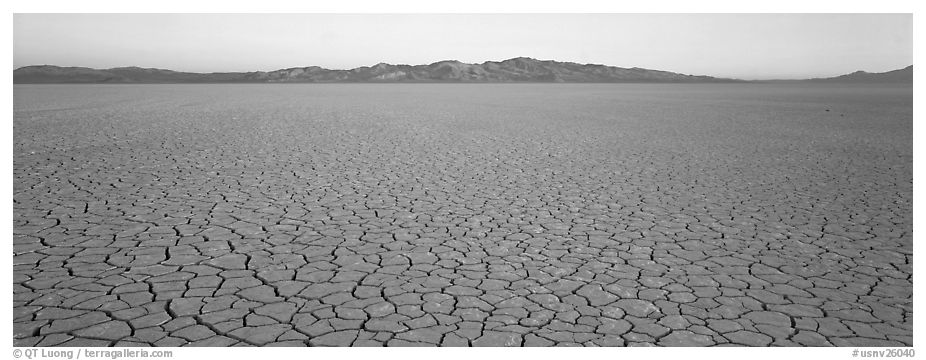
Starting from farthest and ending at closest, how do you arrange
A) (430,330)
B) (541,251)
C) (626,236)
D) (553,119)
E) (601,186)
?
(553,119), (601,186), (626,236), (541,251), (430,330)

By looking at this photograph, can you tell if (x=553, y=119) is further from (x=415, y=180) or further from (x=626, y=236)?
(x=626, y=236)

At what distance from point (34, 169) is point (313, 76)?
533 ft

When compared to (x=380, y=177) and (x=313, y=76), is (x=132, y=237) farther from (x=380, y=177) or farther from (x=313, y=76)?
(x=313, y=76)

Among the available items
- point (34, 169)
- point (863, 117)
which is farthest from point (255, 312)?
point (863, 117)

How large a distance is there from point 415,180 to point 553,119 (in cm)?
1081

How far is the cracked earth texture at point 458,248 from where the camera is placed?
3391mm

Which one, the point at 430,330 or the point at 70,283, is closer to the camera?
the point at 430,330

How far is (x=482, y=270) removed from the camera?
432cm

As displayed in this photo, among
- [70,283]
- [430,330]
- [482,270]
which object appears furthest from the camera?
[482,270]

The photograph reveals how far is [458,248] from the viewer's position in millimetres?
4848

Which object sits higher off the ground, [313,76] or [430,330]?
[313,76]

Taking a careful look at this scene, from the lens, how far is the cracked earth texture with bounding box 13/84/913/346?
3.39 metres
